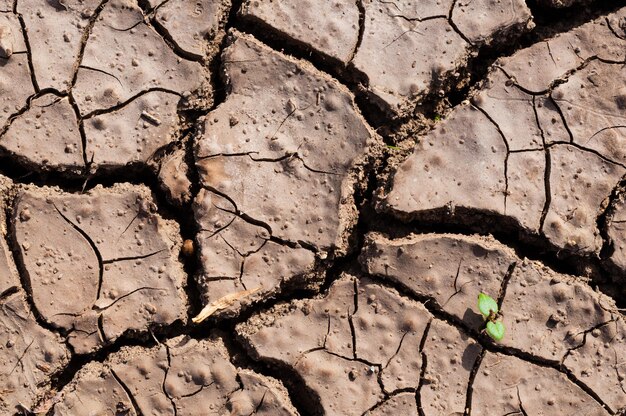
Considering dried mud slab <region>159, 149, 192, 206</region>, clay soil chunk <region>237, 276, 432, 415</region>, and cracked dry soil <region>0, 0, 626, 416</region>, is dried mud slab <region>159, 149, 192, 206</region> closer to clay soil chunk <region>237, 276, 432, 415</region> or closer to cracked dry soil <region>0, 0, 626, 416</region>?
cracked dry soil <region>0, 0, 626, 416</region>

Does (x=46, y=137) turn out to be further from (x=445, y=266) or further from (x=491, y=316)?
(x=491, y=316)

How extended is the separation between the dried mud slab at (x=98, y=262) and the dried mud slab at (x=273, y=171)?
0.59ft

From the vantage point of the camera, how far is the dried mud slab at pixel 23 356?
9.17 feet

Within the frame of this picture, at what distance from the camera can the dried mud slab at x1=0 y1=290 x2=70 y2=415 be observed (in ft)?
9.17

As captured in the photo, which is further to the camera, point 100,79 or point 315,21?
point 315,21

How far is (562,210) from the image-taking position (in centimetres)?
306

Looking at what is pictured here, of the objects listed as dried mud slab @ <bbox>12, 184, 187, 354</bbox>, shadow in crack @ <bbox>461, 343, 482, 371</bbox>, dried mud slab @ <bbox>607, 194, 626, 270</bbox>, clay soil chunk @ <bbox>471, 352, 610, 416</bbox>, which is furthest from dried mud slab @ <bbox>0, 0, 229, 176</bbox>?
dried mud slab @ <bbox>607, 194, 626, 270</bbox>

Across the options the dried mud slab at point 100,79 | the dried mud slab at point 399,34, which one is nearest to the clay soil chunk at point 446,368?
the dried mud slab at point 399,34

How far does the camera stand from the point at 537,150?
3105 mm

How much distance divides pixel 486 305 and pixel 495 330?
104mm

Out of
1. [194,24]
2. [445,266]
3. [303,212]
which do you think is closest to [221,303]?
[303,212]

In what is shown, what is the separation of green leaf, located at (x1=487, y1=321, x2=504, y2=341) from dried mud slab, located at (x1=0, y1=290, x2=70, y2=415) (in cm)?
165

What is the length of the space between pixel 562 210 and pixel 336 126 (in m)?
1.00

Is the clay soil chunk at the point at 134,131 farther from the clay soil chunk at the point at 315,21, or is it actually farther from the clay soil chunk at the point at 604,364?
the clay soil chunk at the point at 604,364
